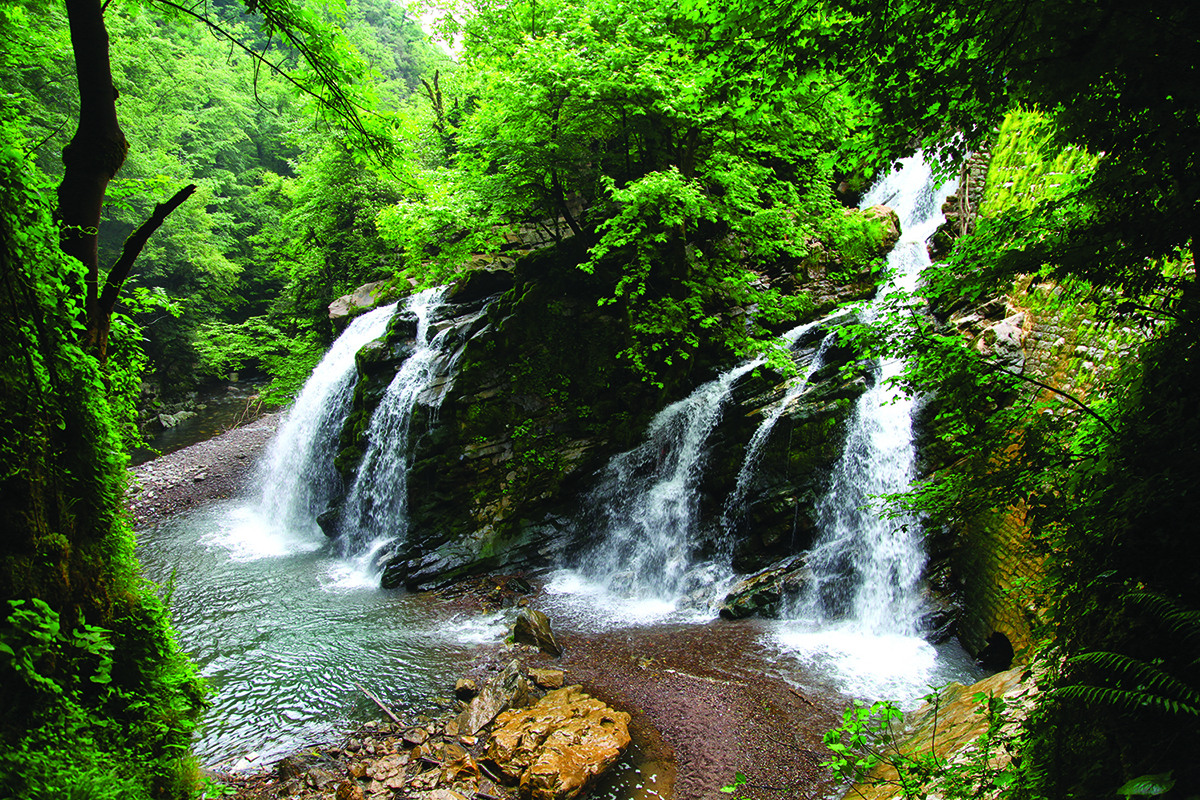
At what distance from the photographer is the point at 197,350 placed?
22.5m

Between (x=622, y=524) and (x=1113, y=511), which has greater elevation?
(x=1113, y=511)

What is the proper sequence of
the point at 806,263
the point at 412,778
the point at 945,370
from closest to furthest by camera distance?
the point at 945,370 < the point at 412,778 < the point at 806,263

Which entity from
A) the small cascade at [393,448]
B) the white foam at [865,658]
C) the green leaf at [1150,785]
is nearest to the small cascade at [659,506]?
the white foam at [865,658]

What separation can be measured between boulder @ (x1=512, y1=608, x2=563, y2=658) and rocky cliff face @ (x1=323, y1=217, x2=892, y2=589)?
8.87 feet

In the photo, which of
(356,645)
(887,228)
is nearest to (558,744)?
(356,645)

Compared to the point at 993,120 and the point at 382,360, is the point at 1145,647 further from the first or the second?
the point at 382,360

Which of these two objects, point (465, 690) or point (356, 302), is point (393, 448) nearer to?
point (465, 690)

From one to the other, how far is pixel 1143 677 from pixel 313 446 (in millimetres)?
16723

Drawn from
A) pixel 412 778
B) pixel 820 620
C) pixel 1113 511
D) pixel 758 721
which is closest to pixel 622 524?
pixel 820 620

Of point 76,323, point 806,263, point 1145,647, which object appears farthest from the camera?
point 806,263

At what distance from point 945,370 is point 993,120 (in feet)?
4.84

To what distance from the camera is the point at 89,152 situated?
10.6 ft

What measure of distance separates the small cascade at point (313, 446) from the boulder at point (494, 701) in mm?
9805

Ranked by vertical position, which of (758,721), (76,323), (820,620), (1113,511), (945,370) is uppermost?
(945,370)
